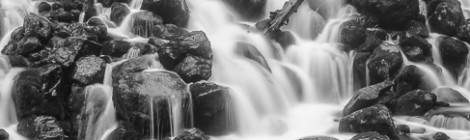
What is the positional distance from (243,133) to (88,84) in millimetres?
3373

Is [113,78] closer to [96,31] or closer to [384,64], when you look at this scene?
[96,31]

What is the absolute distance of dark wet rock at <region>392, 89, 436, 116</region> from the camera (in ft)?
46.8

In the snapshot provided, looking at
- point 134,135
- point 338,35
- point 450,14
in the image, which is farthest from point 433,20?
point 134,135

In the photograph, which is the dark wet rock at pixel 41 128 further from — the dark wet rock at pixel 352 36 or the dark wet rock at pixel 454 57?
the dark wet rock at pixel 454 57

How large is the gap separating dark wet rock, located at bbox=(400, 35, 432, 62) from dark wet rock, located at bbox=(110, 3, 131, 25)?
712 centimetres

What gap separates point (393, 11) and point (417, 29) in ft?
2.66

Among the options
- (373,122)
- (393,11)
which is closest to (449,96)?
(393,11)

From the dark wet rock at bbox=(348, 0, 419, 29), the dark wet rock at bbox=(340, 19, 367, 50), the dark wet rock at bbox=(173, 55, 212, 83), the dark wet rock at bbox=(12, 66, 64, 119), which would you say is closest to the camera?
the dark wet rock at bbox=(12, 66, 64, 119)

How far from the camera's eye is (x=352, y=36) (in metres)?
16.9

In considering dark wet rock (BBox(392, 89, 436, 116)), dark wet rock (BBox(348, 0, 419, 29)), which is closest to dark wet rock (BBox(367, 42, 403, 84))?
dark wet rock (BBox(392, 89, 436, 116))

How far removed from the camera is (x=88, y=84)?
44.7ft

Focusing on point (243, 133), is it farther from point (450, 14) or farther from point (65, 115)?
point (450, 14)

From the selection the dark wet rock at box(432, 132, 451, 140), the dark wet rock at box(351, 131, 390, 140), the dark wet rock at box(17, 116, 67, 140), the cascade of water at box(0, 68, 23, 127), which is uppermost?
the cascade of water at box(0, 68, 23, 127)

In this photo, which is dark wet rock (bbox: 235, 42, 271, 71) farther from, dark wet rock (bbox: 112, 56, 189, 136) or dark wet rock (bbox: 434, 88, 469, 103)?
dark wet rock (bbox: 434, 88, 469, 103)
